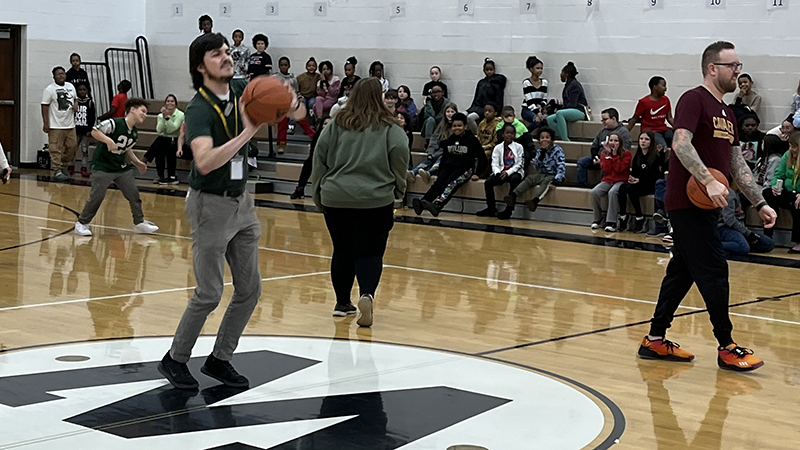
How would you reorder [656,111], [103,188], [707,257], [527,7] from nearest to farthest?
[707,257]
[103,188]
[656,111]
[527,7]

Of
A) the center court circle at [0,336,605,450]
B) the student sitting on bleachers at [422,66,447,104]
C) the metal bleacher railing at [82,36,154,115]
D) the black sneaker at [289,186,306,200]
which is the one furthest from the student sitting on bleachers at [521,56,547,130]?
the center court circle at [0,336,605,450]

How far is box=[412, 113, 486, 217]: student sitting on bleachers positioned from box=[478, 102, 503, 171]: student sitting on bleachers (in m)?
0.32

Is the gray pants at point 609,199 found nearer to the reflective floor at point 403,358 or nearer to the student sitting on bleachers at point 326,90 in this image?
the reflective floor at point 403,358

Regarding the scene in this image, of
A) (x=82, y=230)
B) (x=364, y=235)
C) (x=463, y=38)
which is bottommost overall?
(x=82, y=230)

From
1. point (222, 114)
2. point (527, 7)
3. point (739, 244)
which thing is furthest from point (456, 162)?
point (222, 114)

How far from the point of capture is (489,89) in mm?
17250

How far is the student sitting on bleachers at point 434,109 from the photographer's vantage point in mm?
16516

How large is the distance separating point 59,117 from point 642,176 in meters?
11.3

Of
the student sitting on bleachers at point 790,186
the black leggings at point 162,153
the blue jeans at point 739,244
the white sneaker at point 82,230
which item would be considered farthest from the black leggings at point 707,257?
the black leggings at point 162,153

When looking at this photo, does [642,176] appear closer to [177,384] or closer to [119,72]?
[177,384]

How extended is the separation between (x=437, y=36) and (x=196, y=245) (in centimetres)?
1402

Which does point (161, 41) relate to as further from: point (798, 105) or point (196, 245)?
point (196, 245)

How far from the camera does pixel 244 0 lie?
69.2ft

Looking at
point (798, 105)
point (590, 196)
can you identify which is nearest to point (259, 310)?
point (590, 196)
